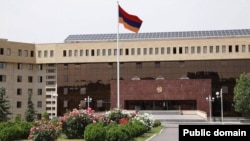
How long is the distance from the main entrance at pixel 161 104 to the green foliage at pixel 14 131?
38449 mm

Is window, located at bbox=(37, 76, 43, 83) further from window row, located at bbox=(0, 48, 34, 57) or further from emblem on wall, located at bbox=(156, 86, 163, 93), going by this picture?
emblem on wall, located at bbox=(156, 86, 163, 93)

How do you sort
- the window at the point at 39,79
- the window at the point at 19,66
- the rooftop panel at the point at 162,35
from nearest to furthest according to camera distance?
the rooftop panel at the point at 162,35
the window at the point at 19,66
the window at the point at 39,79

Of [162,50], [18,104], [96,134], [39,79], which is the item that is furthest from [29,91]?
[96,134]

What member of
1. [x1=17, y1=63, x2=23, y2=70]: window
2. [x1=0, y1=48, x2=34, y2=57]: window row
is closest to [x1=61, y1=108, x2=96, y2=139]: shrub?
[x1=0, y1=48, x2=34, y2=57]: window row

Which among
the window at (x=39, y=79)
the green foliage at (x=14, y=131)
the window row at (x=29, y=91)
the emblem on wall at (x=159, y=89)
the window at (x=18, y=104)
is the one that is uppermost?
the window at (x=39, y=79)

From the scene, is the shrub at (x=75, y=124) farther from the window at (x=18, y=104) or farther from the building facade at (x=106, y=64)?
the window at (x=18, y=104)

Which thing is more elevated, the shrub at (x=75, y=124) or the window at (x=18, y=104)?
the shrub at (x=75, y=124)

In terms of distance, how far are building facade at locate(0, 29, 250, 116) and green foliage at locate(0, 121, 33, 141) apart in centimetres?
3685

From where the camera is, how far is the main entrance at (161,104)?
58.7m

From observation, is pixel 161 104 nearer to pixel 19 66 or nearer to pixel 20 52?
pixel 19 66

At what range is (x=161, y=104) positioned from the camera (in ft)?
196

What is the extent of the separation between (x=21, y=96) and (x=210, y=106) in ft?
92.2

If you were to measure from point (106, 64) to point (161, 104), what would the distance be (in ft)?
33.4

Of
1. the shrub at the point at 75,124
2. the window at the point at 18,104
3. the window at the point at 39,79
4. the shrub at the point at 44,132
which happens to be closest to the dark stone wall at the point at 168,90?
the window at the point at 39,79
